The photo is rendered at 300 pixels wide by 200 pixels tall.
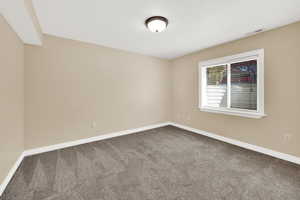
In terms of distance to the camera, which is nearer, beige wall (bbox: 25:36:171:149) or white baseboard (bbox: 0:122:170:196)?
white baseboard (bbox: 0:122:170:196)

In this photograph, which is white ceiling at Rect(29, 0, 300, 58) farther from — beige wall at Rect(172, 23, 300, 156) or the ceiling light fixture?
beige wall at Rect(172, 23, 300, 156)

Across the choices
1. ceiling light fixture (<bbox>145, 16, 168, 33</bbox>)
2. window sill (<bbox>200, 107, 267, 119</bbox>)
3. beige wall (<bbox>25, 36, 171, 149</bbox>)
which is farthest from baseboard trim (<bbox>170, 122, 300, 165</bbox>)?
ceiling light fixture (<bbox>145, 16, 168, 33</bbox>)

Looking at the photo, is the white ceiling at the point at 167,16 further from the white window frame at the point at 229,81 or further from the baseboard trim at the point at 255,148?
the baseboard trim at the point at 255,148

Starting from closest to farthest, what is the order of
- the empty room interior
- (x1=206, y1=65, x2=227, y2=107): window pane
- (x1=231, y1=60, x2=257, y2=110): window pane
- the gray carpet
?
the gray carpet < the empty room interior < (x1=231, y1=60, x2=257, y2=110): window pane < (x1=206, y1=65, x2=227, y2=107): window pane

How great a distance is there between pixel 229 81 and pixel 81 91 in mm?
3554

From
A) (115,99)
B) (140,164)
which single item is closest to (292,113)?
(140,164)

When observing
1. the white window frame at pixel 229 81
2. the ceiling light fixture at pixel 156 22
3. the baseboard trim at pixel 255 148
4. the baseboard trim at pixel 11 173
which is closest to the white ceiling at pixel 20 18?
the ceiling light fixture at pixel 156 22

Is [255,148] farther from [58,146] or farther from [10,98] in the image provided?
[10,98]

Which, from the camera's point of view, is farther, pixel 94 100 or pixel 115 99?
pixel 115 99

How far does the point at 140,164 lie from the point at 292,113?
2743 mm

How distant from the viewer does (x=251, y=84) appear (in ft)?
8.76

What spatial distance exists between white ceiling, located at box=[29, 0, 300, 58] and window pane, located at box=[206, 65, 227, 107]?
30.0 inches

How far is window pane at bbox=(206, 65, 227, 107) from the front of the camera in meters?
3.17

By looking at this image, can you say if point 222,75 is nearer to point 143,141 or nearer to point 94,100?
point 143,141
